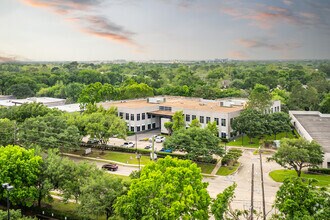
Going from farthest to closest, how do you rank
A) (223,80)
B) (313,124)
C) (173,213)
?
(223,80) < (313,124) < (173,213)

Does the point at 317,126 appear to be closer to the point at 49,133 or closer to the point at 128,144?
the point at 128,144

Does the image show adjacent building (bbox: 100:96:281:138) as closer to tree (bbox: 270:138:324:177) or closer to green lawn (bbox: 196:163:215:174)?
green lawn (bbox: 196:163:215:174)

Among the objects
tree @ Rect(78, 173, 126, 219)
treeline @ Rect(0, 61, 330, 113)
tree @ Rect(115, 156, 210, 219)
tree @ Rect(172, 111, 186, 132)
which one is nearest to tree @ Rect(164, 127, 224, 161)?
tree @ Rect(172, 111, 186, 132)

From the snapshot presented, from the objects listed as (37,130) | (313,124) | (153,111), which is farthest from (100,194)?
→ (313,124)

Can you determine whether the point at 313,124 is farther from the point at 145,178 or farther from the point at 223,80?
the point at 223,80

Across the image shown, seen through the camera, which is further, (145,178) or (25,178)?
(25,178)
